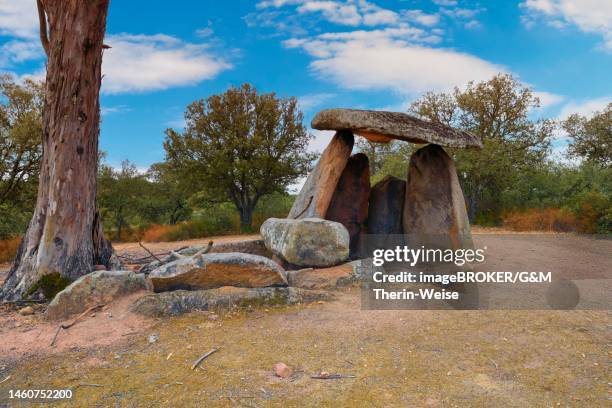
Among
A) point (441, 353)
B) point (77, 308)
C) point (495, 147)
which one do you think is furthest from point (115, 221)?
point (441, 353)

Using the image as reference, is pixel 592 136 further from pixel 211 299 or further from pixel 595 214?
pixel 211 299

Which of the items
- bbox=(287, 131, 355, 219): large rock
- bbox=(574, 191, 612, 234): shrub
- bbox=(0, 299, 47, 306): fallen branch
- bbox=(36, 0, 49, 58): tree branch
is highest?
bbox=(36, 0, 49, 58): tree branch

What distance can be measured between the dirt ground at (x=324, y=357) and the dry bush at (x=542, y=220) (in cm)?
1063

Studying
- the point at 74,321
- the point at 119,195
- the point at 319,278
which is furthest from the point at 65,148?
the point at 119,195

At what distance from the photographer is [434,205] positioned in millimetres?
8984

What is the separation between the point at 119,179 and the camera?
22.4 meters

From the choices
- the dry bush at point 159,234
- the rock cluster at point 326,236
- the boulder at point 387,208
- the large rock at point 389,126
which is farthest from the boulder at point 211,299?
the dry bush at point 159,234

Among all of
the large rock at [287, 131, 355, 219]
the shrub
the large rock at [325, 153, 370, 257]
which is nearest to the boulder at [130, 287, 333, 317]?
the large rock at [287, 131, 355, 219]

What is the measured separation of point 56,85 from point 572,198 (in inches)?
709

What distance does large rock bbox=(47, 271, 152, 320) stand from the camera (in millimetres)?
5918

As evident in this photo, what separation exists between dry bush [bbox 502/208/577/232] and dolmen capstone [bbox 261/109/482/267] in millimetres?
8719

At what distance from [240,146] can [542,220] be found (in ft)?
40.7

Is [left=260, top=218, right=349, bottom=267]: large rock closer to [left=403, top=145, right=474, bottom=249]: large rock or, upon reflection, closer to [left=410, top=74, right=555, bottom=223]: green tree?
[left=403, top=145, right=474, bottom=249]: large rock

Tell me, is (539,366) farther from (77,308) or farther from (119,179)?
(119,179)
